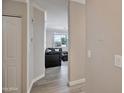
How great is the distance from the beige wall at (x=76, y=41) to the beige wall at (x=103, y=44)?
2.45 m

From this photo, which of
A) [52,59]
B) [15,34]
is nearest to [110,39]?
[15,34]

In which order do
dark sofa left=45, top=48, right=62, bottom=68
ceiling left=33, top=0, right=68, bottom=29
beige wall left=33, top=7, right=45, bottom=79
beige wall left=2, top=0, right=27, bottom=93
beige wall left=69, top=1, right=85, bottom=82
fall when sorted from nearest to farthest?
1. beige wall left=2, top=0, right=27, bottom=93
2. beige wall left=69, top=1, right=85, bottom=82
3. ceiling left=33, top=0, right=68, bottom=29
4. beige wall left=33, top=7, right=45, bottom=79
5. dark sofa left=45, top=48, right=62, bottom=68

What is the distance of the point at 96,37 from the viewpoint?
2.47 m

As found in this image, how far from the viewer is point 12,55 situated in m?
4.01

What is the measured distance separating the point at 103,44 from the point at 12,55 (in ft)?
8.43

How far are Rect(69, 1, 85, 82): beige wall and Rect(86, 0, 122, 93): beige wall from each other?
245 centimetres

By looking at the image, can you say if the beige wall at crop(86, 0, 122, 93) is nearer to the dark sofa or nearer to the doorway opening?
the doorway opening

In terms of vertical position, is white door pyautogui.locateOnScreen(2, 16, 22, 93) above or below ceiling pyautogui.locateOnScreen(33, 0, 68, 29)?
below

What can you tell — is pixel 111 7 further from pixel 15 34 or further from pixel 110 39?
pixel 15 34

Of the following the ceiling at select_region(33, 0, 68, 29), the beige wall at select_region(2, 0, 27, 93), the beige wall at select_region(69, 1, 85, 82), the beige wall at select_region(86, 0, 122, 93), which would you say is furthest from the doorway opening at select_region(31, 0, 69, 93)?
the beige wall at select_region(86, 0, 122, 93)

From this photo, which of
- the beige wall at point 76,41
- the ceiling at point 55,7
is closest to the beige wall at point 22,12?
the ceiling at point 55,7

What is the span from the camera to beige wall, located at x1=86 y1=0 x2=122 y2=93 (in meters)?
1.98

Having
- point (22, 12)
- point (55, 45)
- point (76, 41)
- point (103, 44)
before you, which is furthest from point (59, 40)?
point (103, 44)

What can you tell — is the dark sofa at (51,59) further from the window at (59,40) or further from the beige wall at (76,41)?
the window at (59,40)
